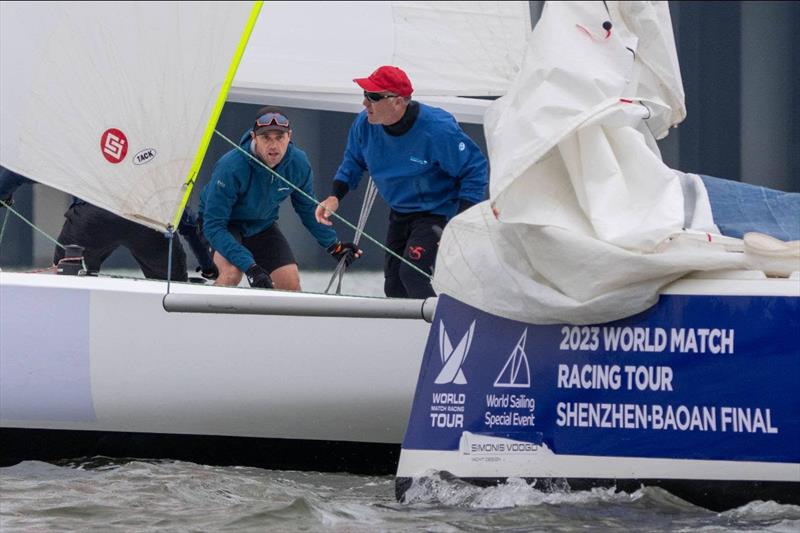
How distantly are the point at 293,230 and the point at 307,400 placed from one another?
11061 millimetres

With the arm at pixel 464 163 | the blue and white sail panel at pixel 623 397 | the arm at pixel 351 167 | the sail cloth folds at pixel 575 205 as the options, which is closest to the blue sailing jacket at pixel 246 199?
the arm at pixel 351 167

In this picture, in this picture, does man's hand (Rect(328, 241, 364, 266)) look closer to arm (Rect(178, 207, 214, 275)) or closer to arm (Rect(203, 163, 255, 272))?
arm (Rect(203, 163, 255, 272))

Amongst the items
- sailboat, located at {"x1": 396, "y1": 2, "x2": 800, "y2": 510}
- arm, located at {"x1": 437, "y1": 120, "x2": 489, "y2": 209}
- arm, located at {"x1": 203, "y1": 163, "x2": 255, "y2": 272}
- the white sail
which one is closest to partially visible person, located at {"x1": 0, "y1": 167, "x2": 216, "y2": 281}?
arm, located at {"x1": 203, "y1": 163, "x2": 255, "y2": 272}

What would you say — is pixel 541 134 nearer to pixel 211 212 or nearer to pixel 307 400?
pixel 307 400

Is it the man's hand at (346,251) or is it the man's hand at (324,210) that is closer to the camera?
the man's hand at (324,210)

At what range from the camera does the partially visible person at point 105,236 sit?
5.84 meters

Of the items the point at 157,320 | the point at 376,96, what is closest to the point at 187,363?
the point at 157,320

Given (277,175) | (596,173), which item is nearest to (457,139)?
(277,175)

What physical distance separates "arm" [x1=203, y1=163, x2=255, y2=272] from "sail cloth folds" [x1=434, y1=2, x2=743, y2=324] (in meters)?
1.42

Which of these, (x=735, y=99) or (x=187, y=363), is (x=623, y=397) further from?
(x=735, y=99)

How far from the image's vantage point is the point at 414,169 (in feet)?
18.8

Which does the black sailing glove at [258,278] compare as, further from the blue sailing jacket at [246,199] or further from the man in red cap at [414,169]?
the man in red cap at [414,169]

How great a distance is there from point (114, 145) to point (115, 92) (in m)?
0.16

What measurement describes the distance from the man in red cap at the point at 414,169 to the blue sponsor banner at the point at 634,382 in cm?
131
